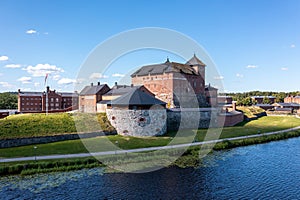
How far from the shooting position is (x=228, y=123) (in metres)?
36.0

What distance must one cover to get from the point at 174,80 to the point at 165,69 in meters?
2.30

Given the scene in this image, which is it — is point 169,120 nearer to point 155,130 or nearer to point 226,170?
point 155,130

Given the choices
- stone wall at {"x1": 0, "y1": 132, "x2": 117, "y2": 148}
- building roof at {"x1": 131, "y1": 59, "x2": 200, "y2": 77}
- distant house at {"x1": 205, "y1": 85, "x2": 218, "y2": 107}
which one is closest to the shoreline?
stone wall at {"x1": 0, "y1": 132, "x2": 117, "y2": 148}

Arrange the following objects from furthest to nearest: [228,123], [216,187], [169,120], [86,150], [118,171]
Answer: [228,123]
[169,120]
[86,150]
[118,171]
[216,187]

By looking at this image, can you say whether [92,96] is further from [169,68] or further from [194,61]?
[194,61]

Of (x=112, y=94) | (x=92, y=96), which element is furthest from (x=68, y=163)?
(x=92, y=96)

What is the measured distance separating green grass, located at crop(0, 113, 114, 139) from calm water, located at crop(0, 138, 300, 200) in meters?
8.12

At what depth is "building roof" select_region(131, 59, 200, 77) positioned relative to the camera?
38.7m

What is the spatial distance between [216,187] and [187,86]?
27908mm

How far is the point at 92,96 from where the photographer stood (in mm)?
39469

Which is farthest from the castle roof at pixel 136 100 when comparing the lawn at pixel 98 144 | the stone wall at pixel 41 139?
the stone wall at pixel 41 139

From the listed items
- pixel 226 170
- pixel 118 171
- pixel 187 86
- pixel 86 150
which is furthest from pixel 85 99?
pixel 226 170

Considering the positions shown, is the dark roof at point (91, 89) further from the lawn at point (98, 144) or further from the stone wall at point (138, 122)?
the lawn at point (98, 144)

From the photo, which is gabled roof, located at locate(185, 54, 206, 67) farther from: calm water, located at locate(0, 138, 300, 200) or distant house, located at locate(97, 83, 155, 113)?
calm water, located at locate(0, 138, 300, 200)
